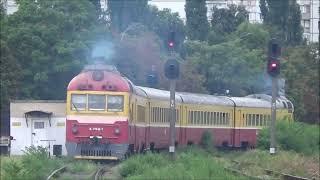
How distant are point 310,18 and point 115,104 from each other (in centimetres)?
8295

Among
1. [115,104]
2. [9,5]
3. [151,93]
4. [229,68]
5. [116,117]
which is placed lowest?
[116,117]

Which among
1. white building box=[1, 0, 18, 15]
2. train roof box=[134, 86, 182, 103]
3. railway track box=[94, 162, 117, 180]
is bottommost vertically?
railway track box=[94, 162, 117, 180]

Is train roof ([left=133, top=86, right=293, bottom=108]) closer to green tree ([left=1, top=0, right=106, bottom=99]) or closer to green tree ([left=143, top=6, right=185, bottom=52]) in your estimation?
green tree ([left=1, top=0, right=106, bottom=99])

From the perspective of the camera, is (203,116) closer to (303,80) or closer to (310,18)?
(303,80)

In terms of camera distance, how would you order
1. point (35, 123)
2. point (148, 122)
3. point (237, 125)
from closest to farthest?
point (148, 122) → point (35, 123) → point (237, 125)

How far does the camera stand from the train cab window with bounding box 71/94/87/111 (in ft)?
91.0

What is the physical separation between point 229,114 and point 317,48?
34055 millimetres

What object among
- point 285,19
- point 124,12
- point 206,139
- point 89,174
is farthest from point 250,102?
point 285,19

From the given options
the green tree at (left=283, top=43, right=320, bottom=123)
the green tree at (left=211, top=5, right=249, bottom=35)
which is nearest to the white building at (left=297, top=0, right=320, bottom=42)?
the green tree at (left=211, top=5, right=249, bottom=35)

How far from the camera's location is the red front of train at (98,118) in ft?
90.1

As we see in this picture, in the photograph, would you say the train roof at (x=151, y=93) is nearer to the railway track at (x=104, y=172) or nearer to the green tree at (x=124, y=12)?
the railway track at (x=104, y=172)

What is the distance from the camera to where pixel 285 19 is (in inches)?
3142

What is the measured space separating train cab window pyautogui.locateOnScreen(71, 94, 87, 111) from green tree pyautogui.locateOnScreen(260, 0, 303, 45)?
5219cm

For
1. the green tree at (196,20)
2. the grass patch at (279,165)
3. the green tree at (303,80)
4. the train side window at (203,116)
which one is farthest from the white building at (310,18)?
the grass patch at (279,165)
